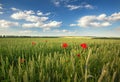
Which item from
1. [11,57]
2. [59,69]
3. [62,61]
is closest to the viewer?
[59,69]

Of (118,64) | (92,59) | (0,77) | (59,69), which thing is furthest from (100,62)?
(0,77)

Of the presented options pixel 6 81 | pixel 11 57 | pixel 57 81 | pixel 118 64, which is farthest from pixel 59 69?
pixel 11 57

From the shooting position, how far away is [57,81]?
1723 millimetres

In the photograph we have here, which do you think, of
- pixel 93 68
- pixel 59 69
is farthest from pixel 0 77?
pixel 93 68

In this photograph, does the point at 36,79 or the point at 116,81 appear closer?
the point at 36,79

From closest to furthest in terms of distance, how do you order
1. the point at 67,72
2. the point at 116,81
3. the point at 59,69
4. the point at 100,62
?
1. the point at 116,81
2. the point at 67,72
3. the point at 59,69
4. the point at 100,62

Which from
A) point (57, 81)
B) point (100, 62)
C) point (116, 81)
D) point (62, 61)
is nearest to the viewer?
point (57, 81)

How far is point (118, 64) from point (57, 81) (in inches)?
47.2

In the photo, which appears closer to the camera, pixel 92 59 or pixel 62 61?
pixel 62 61

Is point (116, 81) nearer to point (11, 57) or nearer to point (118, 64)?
point (118, 64)

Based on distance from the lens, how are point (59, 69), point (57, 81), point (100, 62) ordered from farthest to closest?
point (100, 62) → point (59, 69) → point (57, 81)

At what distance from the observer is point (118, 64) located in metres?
2.47

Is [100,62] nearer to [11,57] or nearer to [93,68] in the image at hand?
[93,68]

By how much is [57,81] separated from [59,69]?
0.47 metres
